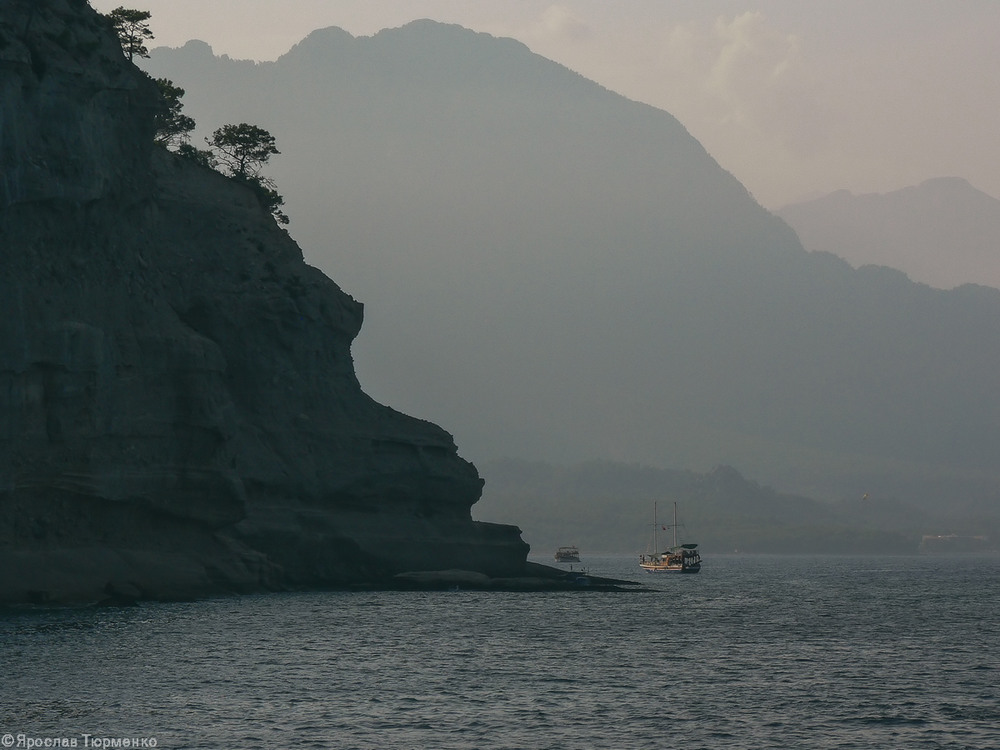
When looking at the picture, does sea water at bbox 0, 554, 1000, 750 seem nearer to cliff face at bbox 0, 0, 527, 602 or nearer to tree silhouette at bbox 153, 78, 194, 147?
cliff face at bbox 0, 0, 527, 602

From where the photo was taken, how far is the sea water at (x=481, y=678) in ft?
151

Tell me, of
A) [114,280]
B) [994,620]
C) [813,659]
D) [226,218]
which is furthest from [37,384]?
[994,620]

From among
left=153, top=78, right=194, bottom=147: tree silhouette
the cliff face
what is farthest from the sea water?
left=153, top=78, right=194, bottom=147: tree silhouette

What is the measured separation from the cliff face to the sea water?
22.9 feet

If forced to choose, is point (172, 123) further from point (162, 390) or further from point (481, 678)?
point (481, 678)

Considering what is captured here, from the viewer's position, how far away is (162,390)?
94.5 meters

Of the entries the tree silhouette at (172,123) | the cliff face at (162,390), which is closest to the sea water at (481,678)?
the cliff face at (162,390)

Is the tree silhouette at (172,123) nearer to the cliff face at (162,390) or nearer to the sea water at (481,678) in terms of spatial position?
the cliff face at (162,390)

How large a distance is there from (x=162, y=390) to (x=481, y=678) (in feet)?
143

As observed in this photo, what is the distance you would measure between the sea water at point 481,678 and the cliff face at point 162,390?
22.9ft

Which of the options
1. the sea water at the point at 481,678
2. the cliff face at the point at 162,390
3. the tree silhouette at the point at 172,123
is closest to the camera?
the sea water at the point at 481,678

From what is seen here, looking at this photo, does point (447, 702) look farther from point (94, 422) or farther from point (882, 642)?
point (94, 422)

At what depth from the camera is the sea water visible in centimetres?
4597

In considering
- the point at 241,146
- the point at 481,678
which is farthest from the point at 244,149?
the point at 481,678
